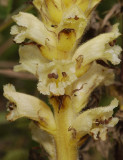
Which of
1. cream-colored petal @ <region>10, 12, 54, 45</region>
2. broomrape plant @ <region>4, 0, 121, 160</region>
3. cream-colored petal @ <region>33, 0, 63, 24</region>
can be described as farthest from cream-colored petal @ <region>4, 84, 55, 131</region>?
cream-colored petal @ <region>33, 0, 63, 24</region>

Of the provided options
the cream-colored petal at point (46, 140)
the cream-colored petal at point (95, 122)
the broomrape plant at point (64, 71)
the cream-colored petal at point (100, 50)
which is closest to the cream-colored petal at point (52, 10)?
the broomrape plant at point (64, 71)

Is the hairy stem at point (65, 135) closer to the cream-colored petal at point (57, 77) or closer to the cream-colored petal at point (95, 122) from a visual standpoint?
the cream-colored petal at point (95, 122)

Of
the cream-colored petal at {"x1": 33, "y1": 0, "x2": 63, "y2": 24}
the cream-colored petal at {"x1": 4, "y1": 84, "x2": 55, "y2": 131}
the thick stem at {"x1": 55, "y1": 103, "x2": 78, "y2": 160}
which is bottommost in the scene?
the thick stem at {"x1": 55, "y1": 103, "x2": 78, "y2": 160}

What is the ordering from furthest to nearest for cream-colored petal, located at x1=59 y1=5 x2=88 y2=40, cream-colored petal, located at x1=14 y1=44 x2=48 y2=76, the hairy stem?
cream-colored petal, located at x1=14 y1=44 x2=48 y2=76, the hairy stem, cream-colored petal, located at x1=59 y1=5 x2=88 y2=40

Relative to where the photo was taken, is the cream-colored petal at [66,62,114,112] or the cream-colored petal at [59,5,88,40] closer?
the cream-colored petal at [59,5,88,40]

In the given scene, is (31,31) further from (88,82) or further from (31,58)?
(88,82)

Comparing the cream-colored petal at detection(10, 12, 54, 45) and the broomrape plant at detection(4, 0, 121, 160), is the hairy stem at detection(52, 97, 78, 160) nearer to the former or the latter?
the broomrape plant at detection(4, 0, 121, 160)
